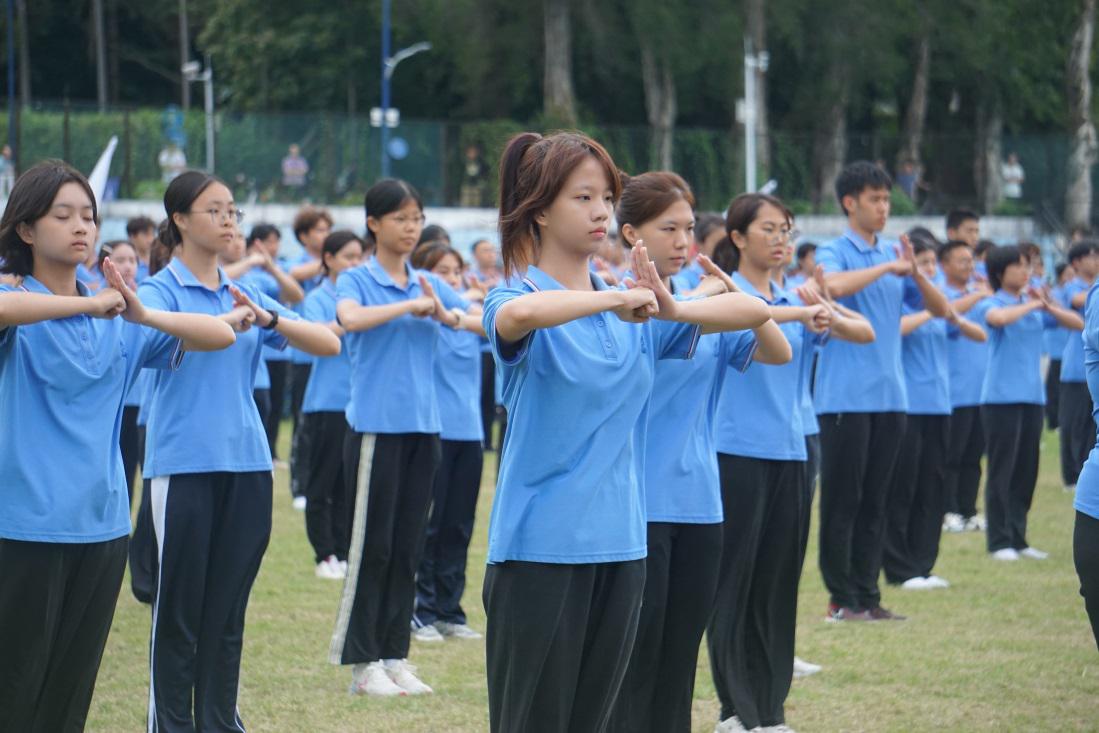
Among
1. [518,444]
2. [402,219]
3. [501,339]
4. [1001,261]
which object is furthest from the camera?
[1001,261]

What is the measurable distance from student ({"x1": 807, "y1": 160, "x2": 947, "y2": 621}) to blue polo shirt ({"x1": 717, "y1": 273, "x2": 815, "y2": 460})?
1.88 m

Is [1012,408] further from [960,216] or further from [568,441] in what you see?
[568,441]

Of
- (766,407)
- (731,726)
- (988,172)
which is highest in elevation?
(988,172)

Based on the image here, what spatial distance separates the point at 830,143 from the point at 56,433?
1191 inches

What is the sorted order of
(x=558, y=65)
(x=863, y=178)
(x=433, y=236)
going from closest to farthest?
(x=863, y=178) < (x=433, y=236) < (x=558, y=65)

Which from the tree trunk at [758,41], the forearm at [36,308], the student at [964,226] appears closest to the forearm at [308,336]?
the forearm at [36,308]

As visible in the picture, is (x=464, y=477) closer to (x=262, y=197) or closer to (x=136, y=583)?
(x=136, y=583)

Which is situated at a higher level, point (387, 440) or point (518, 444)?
point (518, 444)

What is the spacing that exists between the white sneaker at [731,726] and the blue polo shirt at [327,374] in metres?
4.30

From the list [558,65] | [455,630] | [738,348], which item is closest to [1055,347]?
[455,630]

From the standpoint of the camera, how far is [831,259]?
8.30m

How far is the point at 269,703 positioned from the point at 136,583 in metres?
1.96

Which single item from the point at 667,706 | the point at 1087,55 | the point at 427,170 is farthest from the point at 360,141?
the point at 667,706

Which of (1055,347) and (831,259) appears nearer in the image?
(831,259)
